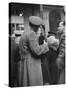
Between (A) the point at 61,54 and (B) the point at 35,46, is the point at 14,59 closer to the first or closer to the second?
(B) the point at 35,46

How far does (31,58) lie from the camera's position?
661 cm

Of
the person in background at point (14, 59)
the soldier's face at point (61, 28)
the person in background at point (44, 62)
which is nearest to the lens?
the person in background at point (14, 59)

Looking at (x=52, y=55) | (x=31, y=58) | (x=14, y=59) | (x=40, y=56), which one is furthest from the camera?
(x=52, y=55)

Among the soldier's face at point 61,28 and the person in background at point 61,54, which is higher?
the soldier's face at point 61,28

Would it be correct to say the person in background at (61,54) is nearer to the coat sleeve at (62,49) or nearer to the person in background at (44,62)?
the coat sleeve at (62,49)

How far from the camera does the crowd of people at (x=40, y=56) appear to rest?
654 centimetres

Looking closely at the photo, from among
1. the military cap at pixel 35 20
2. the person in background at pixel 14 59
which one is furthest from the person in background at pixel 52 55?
the person in background at pixel 14 59

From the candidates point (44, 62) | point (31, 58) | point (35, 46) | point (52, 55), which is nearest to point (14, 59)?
point (31, 58)

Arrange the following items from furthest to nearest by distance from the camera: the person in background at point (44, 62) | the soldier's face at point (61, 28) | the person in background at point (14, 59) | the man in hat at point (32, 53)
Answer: the soldier's face at point (61, 28) → the person in background at point (44, 62) → the man in hat at point (32, 53) → the person in background at point (14, 59)

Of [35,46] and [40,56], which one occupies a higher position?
[35,46]

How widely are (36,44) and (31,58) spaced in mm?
308

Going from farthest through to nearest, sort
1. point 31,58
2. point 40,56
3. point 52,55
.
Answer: point 52,55, point 40,56, point 31,58

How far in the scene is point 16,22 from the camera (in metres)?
6.50

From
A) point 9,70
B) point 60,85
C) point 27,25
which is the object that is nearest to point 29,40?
point 27,25
